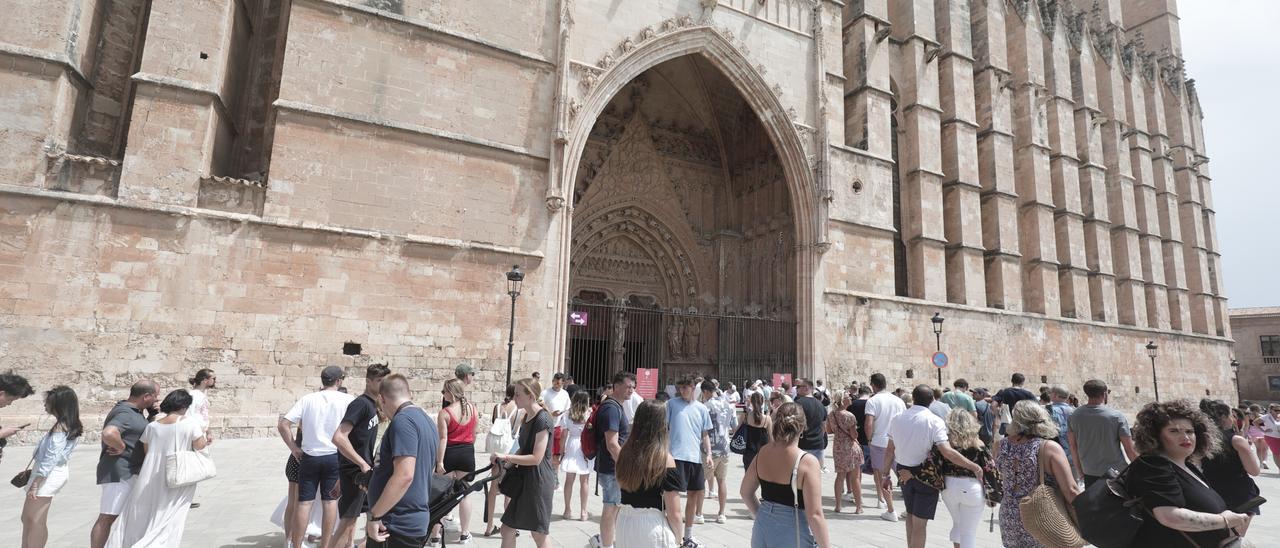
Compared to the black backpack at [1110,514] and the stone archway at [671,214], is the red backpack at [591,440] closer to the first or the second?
the black backpack at [1110,514]

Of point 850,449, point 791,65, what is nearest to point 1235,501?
point 850,449

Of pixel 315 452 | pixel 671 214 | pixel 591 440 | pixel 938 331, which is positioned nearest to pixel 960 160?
pixel 938 331

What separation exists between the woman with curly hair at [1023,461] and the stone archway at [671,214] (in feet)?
28.4

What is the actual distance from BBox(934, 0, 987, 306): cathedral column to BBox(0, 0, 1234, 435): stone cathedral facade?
0.28 ft

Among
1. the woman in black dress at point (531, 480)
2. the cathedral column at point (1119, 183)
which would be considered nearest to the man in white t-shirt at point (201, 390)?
the woman in black dress at point (531, 480)

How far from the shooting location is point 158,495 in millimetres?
3441

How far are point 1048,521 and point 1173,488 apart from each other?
0.73m

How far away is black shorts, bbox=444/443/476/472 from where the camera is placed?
411 cm

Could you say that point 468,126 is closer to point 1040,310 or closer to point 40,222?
point 40,222

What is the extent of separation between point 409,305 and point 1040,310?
59.7 feet

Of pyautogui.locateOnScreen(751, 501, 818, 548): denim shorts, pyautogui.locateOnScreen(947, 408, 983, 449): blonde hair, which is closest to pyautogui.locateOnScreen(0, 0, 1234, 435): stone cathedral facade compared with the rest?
pyautogui.locateOnScreen(947, 408, 983, 449): blonde hair

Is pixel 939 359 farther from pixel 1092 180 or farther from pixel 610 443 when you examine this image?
pixel 1092 180

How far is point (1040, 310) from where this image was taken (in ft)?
63.0

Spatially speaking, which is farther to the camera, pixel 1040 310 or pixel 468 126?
pixel 1040 310
